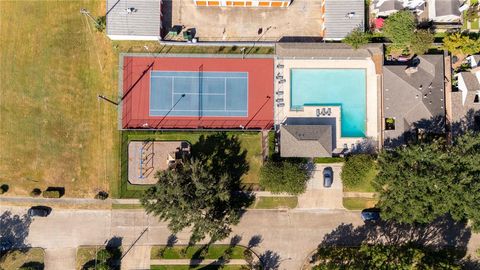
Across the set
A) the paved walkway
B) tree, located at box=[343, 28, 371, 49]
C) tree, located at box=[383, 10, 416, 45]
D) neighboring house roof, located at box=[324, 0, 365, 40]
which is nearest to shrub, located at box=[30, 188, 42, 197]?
the paved walkway

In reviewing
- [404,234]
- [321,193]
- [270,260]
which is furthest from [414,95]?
[270,260]

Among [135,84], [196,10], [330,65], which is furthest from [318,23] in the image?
[135,84]

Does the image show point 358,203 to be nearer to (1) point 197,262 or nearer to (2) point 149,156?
(1) point 197,262

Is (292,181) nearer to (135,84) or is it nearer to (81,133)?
(135,84)

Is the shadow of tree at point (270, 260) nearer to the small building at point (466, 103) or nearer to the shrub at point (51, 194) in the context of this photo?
the shrub at point (51, 194)

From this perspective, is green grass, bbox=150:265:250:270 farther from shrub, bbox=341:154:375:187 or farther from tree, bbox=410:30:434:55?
tree, bbox=410:30:434:55

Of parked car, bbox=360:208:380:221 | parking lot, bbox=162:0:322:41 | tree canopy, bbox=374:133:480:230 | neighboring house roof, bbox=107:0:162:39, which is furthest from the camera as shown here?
parking lot, bbox=162:0:322:41
